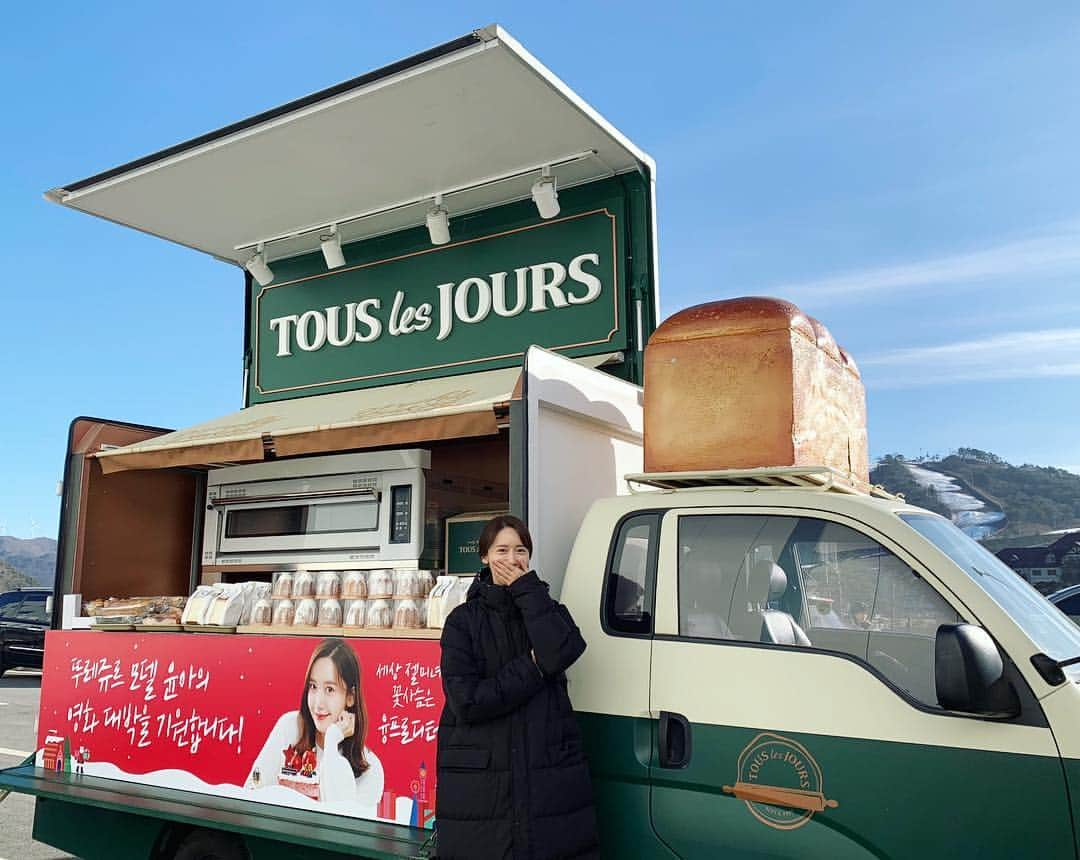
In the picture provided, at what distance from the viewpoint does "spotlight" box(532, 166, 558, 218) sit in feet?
18.4

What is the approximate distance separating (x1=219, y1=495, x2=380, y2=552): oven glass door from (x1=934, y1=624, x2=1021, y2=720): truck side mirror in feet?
11.1

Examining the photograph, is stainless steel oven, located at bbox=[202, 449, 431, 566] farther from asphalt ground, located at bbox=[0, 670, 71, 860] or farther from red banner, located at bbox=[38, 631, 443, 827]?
asphalt ground, located at bbox=[0, 670, 71, 860]

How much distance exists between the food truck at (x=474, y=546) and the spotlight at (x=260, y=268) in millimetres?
20

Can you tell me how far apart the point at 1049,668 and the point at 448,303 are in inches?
176

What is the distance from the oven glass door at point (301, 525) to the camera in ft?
17.5

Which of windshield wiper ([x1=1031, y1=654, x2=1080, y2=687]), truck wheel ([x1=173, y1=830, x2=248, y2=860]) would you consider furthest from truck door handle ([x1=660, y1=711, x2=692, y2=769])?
truck wheel ([x1=173, y1=830, x2=248, y2=860])

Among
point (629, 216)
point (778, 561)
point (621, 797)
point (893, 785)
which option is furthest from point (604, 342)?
point (893, 785)

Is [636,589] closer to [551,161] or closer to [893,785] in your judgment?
[893,785]

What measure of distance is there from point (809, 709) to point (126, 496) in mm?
4520

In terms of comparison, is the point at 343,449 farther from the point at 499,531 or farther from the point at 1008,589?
the point at 1008,589

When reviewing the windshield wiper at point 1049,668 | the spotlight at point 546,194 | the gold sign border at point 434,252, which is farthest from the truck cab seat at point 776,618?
the spotlight at point 546,194

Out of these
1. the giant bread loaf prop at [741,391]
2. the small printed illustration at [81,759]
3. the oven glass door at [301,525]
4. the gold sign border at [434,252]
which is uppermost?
the gold sign border at [434,252]

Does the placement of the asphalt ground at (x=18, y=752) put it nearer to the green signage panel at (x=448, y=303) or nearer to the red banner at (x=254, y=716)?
the red banner at (x=254, y=716)

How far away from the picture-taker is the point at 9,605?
1636 centimetres
